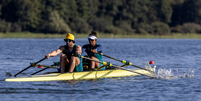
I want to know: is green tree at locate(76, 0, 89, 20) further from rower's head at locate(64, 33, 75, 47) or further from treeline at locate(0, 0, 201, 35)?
rower's head at locate(64, 33, 75, 47)

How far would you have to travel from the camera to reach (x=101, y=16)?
4050 inches

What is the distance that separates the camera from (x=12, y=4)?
91.6 meters

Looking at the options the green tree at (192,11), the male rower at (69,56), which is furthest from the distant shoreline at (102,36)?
the male rower at (69,56)

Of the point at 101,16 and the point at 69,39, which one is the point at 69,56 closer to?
the point at 69,39

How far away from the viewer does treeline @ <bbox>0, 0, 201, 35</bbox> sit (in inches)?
3435

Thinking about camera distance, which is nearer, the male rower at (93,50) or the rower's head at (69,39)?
the rower's head at (69,39)

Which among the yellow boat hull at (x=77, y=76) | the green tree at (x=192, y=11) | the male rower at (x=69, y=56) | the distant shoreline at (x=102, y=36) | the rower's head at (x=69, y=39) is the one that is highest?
the green tree at (x=192, y=11)

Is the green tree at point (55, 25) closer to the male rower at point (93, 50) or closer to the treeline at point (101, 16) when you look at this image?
the treeline at point (101, 16)

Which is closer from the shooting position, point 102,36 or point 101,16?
point 102,36

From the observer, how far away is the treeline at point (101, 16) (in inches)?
3435

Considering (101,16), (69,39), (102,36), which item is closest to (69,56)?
(69,39)

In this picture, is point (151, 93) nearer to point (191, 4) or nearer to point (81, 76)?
point (81, 76)

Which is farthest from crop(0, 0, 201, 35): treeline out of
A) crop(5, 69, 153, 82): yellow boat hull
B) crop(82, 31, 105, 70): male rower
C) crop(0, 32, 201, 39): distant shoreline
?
crop(82, 31, 105, 70): male rower

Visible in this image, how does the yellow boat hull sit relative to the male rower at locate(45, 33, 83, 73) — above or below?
below
